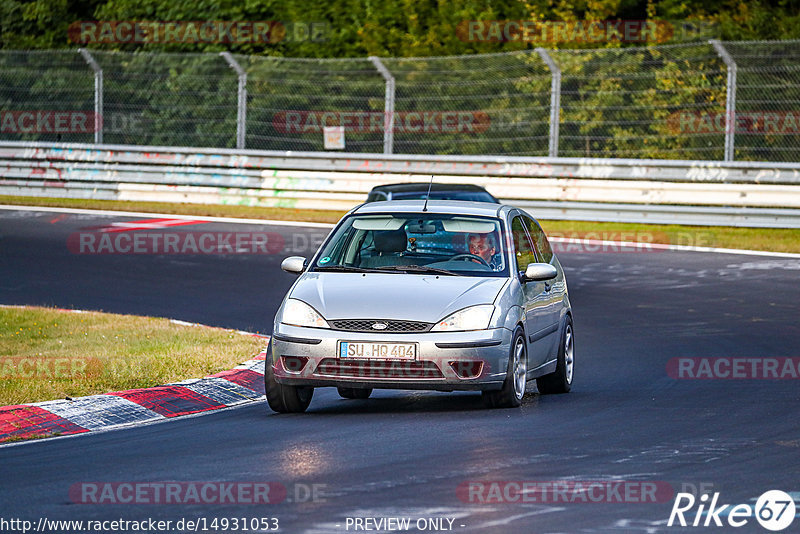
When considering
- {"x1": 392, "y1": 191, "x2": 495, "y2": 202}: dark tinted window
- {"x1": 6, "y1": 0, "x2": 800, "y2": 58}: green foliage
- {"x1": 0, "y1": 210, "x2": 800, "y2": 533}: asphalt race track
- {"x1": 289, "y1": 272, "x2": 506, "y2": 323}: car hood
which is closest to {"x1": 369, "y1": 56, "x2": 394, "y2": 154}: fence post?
{"x1": 6, "y1": 0, "x2": 800, "y2": 58}: green foliage

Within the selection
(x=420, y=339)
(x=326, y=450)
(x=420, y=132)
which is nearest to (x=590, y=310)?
(x=420, y=339)

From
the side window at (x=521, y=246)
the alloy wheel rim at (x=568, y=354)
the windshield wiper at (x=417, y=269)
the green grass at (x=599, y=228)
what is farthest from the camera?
the green grass at (x=599, y=228)

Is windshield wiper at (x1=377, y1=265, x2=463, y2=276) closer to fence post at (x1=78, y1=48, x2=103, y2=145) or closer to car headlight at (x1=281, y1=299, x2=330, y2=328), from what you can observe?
car headlight at (x1=281, y1=299, x2=330, y2=328)

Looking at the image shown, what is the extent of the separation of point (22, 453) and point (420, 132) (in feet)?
61.5

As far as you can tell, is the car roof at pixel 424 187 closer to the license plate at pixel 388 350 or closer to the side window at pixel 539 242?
the side window at pixel 539 242

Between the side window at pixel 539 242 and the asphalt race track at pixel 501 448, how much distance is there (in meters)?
1.04

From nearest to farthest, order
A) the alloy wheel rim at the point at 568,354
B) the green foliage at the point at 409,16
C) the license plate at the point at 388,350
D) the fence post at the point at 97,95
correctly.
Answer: the license plate at the point at 388,350
the alloy wheel rim at the point at 568,354
the fence post at the point at 97,95
the green foliage at the point at 409,16

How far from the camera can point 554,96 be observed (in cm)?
2389

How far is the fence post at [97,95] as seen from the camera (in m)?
27.6

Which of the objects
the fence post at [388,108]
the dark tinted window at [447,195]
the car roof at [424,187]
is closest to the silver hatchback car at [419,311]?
the dark tinted window at [447,195]

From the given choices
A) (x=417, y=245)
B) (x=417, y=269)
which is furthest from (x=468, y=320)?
(x=417, y=245)

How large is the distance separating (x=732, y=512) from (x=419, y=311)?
3190 millimetres

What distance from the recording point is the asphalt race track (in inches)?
258

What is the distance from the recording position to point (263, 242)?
21.8 m
